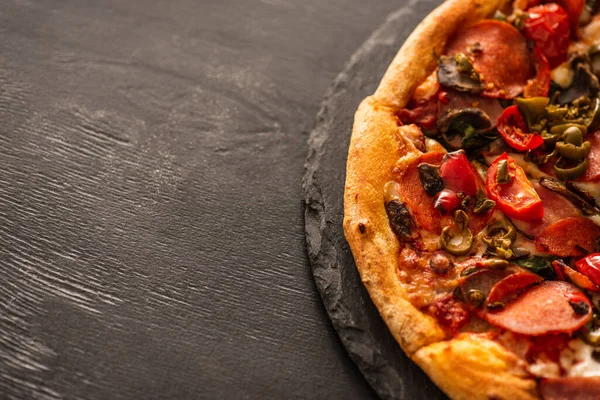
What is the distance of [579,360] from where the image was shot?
3338 millimetres

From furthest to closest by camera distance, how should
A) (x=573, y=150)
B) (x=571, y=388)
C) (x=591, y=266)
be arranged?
(x=573, y=150) → (x=591, y=266) → (x=571, y=388)

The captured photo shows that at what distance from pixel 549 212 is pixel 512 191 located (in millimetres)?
238

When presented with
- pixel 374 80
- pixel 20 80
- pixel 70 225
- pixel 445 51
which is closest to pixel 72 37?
pixel 20 80

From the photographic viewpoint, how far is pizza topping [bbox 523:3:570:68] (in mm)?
4520

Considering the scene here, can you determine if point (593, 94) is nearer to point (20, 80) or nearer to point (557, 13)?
point (557, 13)

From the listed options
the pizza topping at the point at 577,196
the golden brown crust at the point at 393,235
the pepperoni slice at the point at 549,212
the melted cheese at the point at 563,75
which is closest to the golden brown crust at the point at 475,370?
the golden brown crust at the point at 393,235

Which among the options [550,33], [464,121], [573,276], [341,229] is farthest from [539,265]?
[550,33]

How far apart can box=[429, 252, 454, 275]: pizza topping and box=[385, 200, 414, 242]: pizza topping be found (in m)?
0.20

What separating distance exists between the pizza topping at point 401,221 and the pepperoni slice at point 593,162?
1.09 metres

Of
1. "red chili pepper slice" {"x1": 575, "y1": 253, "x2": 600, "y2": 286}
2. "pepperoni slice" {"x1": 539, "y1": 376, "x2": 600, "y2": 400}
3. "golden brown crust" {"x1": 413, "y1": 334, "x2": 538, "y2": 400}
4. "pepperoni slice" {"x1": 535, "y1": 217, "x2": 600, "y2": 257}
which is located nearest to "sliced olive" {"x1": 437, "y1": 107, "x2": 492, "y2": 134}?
"pepperoni slice" {"x1": 535, "y1": 217, "x2": 600, "y2": 257}

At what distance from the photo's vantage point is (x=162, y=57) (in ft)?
16.6

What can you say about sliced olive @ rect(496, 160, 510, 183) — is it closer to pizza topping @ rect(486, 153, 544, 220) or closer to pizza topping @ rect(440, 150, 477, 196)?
pizza topping @ rect(486, 153, 544, 220)

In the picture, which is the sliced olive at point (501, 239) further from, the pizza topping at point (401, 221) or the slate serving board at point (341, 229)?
the slate serving board at point (341, 229)

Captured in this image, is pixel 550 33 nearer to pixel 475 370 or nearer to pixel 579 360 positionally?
pixel 579 360
